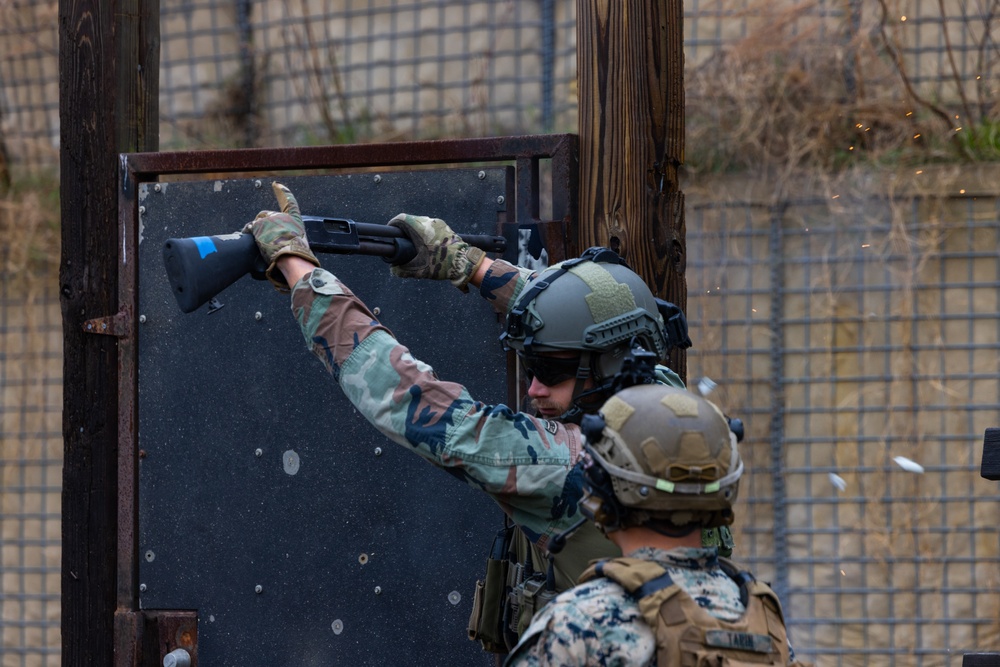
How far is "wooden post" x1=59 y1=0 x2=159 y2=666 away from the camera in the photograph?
3.79 metres

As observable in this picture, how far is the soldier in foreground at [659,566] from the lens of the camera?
2148 mm

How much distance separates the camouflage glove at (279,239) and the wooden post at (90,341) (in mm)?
1070

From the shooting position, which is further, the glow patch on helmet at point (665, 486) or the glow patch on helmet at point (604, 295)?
the glow patch on helmet at point (604, 295)

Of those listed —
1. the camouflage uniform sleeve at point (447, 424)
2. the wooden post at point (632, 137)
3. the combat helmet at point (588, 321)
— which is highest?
the wooden post at point (632, 137)

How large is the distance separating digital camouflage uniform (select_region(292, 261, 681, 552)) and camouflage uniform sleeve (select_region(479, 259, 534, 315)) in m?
0.44

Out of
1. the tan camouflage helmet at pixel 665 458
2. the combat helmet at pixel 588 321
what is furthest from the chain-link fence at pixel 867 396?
the tan camouflage helmet at pixel 665 458

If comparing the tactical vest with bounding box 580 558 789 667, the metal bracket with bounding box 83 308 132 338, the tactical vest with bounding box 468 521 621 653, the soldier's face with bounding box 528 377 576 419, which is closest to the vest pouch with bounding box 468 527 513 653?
the tactical vest with bounding box 468 521 621 653

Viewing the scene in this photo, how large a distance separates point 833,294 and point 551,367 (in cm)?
393

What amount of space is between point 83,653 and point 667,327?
2.03 m

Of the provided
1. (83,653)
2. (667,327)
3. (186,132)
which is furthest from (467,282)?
(186,132)

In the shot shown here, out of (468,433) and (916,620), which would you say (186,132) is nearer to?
(916,620)

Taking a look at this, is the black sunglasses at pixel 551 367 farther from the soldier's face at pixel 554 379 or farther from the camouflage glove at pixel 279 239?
the camouflage glove at pixel 279 239

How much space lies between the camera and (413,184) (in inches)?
136

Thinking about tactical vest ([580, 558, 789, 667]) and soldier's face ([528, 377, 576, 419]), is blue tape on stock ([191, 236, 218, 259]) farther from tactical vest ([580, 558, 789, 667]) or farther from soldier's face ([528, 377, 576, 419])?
tactical vest ([580, 558, 789, 667])
